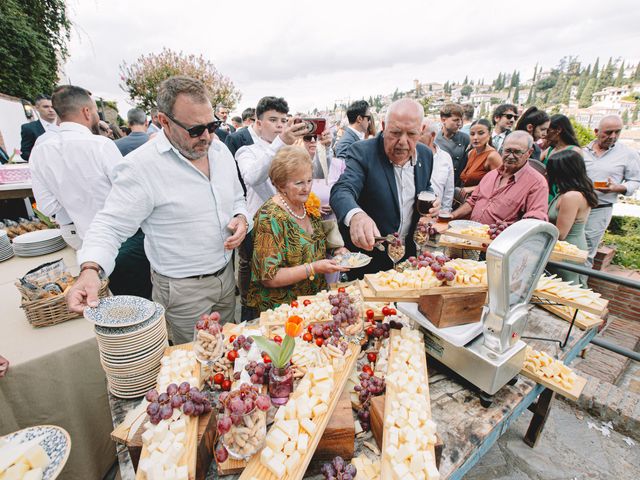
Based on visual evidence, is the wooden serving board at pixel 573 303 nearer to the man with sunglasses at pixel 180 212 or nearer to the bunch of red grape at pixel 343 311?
the bunch of red grape at pixel 343 311

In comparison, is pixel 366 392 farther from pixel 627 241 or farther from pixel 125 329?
pixel 627 241

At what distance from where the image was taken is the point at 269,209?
2.34 metres

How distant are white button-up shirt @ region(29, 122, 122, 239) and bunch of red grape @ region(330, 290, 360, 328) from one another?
8.13ft

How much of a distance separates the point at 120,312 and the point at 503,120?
285 inches

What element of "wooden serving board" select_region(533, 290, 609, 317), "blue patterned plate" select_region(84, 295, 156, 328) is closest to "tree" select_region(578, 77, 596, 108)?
"wooden serving board" select_region(533, 290, 609, 317)

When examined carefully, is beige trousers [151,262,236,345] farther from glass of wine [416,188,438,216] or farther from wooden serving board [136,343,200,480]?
glass of wine [416,188,438,216]

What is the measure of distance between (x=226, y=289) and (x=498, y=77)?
164 meters

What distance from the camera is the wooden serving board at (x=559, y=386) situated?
1612mm

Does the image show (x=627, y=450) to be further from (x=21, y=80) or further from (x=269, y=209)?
(x=21, y=80)

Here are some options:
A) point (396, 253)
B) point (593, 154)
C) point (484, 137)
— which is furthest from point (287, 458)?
point (593, 154)

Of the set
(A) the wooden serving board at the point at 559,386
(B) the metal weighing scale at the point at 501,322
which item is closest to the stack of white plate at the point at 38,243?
(B) the metal weighing scale at the point at 501,322

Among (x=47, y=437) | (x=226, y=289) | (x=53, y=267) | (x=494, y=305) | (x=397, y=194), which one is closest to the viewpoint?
(x=47, y=437)

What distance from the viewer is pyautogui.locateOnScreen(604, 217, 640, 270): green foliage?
17.1 feet

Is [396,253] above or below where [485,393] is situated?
above
